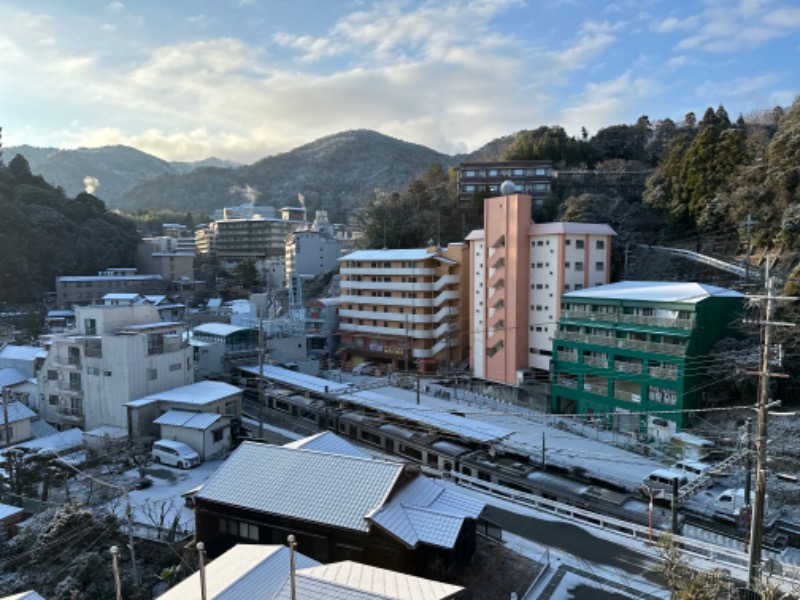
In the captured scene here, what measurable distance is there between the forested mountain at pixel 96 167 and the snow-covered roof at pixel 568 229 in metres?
125

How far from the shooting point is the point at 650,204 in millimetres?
34875

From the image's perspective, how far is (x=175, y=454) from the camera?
19422 millimetres

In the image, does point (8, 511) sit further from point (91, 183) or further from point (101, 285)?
point (91, 183)

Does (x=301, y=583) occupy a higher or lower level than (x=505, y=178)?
lower

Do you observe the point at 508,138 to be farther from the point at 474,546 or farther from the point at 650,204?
the point at 474,546

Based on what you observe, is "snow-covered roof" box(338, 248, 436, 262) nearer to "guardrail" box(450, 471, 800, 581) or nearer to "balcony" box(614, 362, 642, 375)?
"balcony" box(614, 362, 642, 375)

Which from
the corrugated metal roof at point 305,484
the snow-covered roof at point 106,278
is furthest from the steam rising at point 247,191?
the corrugated metal roof at point 305,484

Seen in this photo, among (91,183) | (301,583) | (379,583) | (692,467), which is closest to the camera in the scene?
(301,583)

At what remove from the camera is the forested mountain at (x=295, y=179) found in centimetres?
11038

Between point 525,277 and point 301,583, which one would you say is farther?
point 525,277

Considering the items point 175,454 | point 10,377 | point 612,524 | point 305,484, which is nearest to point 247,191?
point 10,377

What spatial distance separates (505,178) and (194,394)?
29758 mm

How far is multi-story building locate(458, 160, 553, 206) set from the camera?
4181 centimetres

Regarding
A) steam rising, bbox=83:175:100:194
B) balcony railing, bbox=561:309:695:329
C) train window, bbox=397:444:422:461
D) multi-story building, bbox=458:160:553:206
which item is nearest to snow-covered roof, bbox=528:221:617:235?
balcony railing, bbox=561:309:695:329
